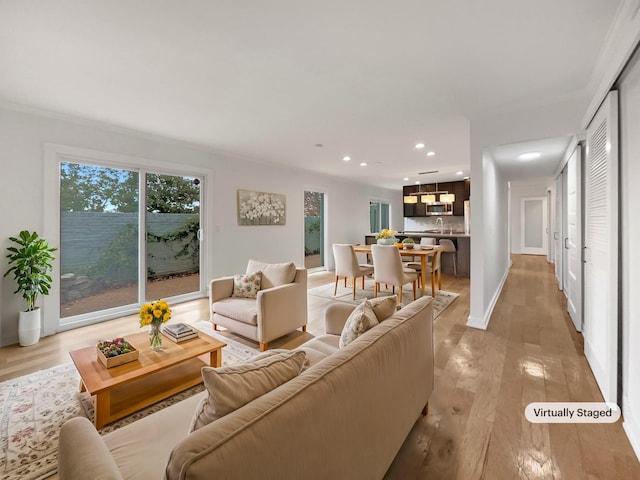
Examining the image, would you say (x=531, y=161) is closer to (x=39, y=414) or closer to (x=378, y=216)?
(x=378, y=216)

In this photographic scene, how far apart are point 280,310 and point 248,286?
56cm

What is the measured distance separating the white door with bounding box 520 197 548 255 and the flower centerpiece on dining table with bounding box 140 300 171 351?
36.8 feet

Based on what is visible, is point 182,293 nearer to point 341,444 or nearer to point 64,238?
point 64,238

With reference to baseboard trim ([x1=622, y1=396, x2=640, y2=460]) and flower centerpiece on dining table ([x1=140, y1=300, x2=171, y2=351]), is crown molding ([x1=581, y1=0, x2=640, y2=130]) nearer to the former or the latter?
baseboard trim ([x1=622, y1=396, x2=640, y2=460])

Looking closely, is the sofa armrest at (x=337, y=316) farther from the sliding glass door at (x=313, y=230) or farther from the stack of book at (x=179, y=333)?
the sliding glass door at (x=313, y=230)

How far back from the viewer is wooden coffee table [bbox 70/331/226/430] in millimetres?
1771

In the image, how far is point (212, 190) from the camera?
189 inches

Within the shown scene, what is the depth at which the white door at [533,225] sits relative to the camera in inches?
379

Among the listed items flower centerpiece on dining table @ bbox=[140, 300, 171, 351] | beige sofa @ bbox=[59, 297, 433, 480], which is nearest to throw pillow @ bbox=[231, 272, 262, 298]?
flower centerpiece on dining table @ bbox=[140, 300, 171, 351]

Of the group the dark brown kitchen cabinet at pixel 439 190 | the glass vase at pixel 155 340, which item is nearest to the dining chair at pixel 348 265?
the glass vase at pixel 155 340

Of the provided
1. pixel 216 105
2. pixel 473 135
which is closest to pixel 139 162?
pixel 216 105

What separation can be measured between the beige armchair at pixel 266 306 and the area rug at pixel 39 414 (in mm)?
371

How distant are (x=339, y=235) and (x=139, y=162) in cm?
493

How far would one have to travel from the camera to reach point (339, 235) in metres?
7.80
